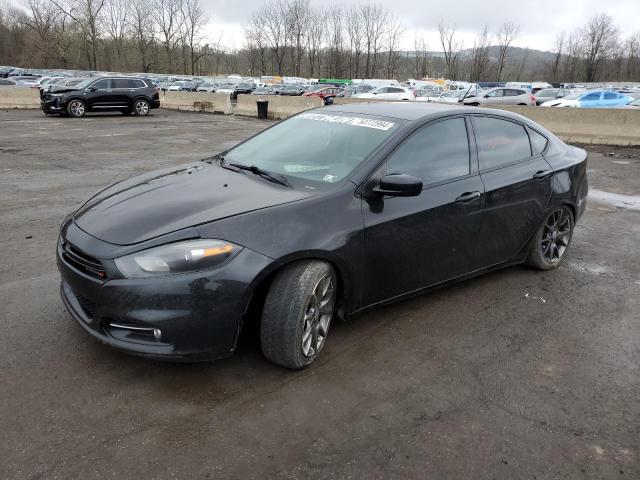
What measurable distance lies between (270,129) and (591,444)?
3.28 meters

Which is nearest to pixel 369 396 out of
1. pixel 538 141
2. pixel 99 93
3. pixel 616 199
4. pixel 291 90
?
pixel 538 141

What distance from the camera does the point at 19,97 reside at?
2730 centimetres

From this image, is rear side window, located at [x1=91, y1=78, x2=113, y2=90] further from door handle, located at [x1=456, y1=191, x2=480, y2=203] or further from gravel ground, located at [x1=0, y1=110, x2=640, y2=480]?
door handle, located at [x1=456, y1=191, x2=480, y2=203]

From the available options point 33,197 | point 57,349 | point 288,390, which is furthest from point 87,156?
point 288,390

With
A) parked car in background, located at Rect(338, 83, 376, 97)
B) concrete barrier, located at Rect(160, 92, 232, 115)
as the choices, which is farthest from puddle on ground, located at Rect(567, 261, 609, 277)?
parked car in background, located at Rect(338, 83, 376, 97)

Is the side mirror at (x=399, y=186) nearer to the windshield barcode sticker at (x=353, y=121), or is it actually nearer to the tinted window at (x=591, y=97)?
the windshield barcode sticker at (x=353, y=121)

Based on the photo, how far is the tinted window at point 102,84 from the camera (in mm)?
22719

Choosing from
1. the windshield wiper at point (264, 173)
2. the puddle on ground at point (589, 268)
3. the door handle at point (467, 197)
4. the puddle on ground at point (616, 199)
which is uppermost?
the windshield wiper at point (264, 173)

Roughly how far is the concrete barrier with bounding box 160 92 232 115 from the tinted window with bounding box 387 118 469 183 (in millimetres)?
24133

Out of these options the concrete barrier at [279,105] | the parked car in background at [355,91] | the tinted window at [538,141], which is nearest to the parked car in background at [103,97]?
the concrete barrier at [279,105]

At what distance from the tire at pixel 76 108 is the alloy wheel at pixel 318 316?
73.1ft

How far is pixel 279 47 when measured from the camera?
9175 centimetres

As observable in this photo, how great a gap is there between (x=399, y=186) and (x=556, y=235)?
2.46m

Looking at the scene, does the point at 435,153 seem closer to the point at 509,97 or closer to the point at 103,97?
the point at 103,97
